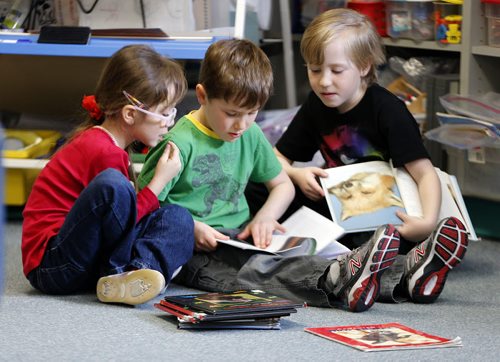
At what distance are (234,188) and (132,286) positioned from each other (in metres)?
0.36

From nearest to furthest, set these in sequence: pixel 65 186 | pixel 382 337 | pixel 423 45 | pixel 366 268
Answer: pixel 382 337
pixel 366 268
pixel 65 186
pixel 423 45

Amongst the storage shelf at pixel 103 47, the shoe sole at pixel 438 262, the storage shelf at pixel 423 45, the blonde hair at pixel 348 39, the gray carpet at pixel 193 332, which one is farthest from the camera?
the storage shelf at pixel 423 45

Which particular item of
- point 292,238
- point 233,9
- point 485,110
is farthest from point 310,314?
point 233,9

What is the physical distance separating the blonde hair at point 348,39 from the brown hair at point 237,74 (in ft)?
0.45

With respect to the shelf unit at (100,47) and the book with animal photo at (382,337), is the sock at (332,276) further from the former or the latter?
the shelf unit at (100,47)

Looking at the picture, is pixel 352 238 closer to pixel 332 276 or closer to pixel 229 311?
pixel 332 276

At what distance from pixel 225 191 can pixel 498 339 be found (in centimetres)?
62

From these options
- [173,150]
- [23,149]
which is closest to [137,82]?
[173,150]

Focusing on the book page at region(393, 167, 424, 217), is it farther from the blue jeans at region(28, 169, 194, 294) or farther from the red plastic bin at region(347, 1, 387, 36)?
the red plastic bin at region(347, 1, 387, 36)

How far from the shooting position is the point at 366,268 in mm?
1540

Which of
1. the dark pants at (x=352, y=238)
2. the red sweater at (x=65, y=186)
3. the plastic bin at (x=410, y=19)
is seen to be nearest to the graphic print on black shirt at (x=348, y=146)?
the dark pants at (x=352, y=238)

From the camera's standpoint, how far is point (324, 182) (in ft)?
6.29

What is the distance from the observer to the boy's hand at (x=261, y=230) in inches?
69.2

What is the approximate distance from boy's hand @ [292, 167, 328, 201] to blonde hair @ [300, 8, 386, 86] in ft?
0.68
